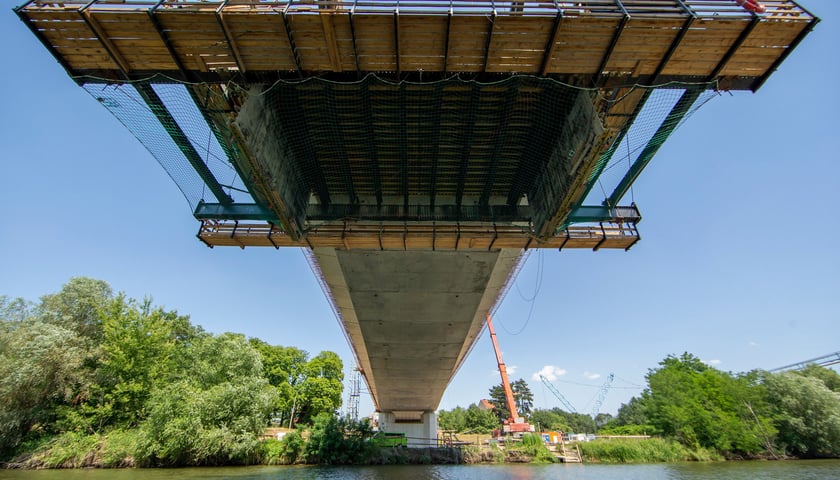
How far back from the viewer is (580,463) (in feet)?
91.4

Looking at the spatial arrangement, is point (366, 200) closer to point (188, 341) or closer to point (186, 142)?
point (186, 142)

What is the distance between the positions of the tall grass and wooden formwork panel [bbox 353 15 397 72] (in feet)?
106

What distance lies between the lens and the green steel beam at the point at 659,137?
5867mm

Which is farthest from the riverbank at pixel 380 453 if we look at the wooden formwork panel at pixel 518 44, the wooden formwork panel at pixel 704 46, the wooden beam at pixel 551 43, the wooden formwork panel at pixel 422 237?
the wooden formwork panel at pixel 704 46

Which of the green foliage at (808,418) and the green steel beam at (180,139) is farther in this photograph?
the green foliage at (808,418)

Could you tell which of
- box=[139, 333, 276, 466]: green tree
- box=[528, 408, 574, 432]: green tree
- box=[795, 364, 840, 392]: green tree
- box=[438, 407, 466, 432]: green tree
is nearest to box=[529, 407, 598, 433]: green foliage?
box=[528, 408, 574, 432]: green tree

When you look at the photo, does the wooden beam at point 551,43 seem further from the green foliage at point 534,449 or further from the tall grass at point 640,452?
the tall grass at point 640,452

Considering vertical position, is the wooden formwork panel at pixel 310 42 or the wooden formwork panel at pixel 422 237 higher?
the wooden formwork panel at pixel 310 42

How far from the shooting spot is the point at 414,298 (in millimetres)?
11734

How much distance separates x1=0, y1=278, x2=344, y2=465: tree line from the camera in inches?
709

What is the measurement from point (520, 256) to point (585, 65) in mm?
5169

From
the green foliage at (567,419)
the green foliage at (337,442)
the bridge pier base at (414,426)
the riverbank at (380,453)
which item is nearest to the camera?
the riverbank at (380,453)

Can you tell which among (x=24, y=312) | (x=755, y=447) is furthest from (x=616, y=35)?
(x=755, y=447)

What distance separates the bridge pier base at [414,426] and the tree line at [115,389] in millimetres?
A: 14301
